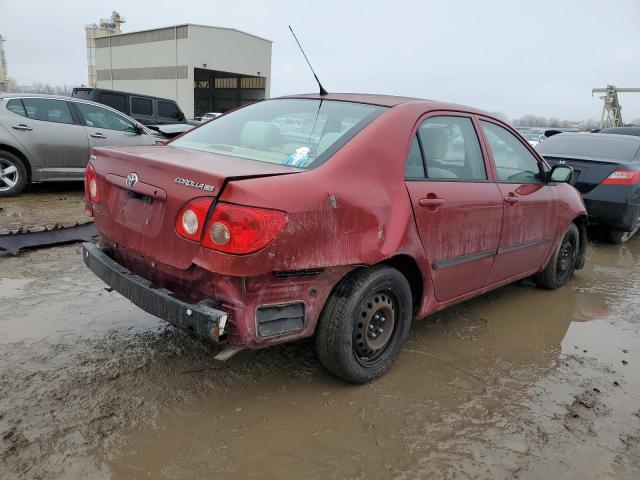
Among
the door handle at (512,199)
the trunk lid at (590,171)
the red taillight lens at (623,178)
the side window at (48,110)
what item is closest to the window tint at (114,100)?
the side window at (48,110)

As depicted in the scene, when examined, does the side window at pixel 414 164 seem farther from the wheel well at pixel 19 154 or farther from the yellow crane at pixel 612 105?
the yellow crane at pixel 612 105

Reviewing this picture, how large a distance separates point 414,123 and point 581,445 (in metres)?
1.90

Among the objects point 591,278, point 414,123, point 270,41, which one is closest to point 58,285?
point 414,123

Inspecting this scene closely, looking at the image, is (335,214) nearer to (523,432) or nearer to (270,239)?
(270,239)

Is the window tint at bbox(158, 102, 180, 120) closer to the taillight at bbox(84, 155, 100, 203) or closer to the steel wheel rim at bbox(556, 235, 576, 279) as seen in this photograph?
the taillight at bbox(84, 155, 100, 203)

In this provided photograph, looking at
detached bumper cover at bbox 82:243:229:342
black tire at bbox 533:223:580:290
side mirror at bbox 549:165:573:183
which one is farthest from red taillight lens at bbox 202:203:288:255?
black tire at bbox 533:223:580:290

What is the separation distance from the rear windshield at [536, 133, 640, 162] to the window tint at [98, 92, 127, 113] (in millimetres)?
10443

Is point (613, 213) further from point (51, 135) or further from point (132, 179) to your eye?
point (51, 135)

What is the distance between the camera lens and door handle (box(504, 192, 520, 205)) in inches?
141

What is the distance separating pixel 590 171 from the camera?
6352mm

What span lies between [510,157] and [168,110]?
40.8 feet

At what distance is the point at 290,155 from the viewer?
2.71 metres

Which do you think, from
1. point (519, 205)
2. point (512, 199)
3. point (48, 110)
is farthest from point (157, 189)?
point (48, 110)

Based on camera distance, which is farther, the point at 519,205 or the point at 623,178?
the point at 623,178
